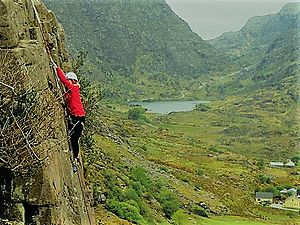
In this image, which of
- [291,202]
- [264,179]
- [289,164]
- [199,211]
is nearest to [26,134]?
[199,211]

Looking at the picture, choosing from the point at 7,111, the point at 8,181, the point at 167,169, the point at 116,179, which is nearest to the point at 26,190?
the point at 8,181

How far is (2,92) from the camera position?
1234 centimetres

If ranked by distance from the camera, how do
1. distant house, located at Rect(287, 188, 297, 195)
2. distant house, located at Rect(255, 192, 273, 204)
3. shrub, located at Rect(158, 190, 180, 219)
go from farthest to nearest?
distant house, located at Rect(287, 188, 297, 195) < distant house, located at Rect(255, 192, 273, 204) < shrub, located at Rect(158, 190, 180, 219)

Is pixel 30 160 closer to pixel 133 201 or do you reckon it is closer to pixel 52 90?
pixel 52 90

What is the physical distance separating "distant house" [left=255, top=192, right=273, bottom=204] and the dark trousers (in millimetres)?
94079

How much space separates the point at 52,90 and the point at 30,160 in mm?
2613

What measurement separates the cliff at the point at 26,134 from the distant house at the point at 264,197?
96059 millimetres

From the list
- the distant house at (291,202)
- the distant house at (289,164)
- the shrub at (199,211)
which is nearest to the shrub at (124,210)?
the shrub at (199,211)

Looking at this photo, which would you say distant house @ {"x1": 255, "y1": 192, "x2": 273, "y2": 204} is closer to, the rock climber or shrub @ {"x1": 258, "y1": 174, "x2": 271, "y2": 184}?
shrub @ {"x1": 258, "y1": 174, "x2": 271, "y2": 184}

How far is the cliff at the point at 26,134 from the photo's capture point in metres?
12.3

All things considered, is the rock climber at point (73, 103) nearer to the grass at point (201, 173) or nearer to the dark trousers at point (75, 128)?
the dark trousers at point (75, 128)

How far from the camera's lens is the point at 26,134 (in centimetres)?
1230

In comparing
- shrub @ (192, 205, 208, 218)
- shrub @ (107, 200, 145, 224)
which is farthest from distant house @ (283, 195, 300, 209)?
shrub @ (107, 200, 145, 224)

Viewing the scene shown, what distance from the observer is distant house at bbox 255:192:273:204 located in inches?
4156
